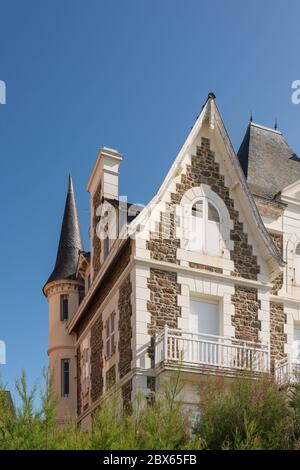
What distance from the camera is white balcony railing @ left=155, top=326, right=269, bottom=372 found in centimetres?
1764

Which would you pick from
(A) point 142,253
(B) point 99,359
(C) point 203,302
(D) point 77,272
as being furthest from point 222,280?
(D) point 77,272

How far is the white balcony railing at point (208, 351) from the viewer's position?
1764cm

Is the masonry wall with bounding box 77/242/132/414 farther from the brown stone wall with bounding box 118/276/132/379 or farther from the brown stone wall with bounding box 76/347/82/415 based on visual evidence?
the brown stone wall with bounding box 76/347/82/415

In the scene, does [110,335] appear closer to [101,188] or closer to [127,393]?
[127,393]

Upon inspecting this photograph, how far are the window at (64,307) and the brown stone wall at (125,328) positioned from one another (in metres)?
8.04

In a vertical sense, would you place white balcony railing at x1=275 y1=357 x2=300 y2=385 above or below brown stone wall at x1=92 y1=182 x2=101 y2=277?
below

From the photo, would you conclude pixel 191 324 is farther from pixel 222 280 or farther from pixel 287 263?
pixel 287 263

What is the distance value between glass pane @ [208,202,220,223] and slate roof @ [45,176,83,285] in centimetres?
916

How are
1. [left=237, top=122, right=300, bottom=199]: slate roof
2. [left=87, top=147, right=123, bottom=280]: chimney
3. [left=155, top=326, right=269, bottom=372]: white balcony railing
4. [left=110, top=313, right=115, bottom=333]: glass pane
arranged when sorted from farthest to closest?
[left=237, top=122, right=300, bottom=199]: slate roof, [left=87, top=147, right=123, bottom=280]: chimney, [left=110, top=313, right=115, bottom=333]: glass pane, [left=155, top=326, right=269, bottom=372]: white balcony railing

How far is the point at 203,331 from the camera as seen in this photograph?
1934cm

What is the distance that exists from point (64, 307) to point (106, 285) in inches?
255

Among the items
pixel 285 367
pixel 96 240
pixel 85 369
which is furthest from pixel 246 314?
pixel 85 369

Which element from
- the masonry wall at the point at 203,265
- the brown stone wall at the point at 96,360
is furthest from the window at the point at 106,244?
the masonry wall at the point at 203,265

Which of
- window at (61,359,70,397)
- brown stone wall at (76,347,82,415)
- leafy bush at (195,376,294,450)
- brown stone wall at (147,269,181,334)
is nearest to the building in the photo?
brown stone wall at (147,269,181,334)
